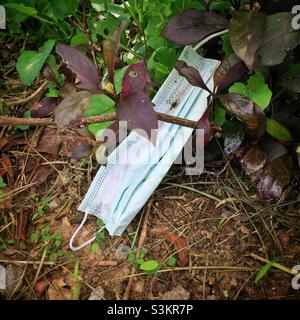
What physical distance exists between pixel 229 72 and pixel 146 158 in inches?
14.2

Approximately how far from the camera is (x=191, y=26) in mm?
1143

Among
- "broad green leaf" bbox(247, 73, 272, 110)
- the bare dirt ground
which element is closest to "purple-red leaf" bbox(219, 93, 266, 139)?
"broad green leaf" bbox(247, 73, 272, 110)

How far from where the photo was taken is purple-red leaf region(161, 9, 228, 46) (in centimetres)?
113

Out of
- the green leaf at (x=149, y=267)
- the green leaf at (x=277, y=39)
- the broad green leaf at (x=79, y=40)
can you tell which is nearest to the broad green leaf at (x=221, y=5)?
the green leaf at (x=277, y=39)

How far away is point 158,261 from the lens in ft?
4.00

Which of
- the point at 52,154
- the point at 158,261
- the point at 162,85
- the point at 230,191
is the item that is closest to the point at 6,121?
the point at 52,154

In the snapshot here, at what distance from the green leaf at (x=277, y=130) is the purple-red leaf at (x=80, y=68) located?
1.64 feet

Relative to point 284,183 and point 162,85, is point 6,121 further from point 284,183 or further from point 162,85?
point 284,183

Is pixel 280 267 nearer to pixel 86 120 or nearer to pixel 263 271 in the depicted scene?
pixel 263 271

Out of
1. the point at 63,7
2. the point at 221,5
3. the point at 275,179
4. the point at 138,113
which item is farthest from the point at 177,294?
the point at 63,7

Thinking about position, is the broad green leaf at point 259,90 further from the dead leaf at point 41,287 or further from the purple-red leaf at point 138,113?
the dead leaf at point 41,287

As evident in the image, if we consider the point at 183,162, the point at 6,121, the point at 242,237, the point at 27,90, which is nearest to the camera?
the point at 6,121

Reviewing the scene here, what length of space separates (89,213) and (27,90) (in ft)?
2.00

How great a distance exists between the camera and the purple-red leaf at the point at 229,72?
1138 millimetres
